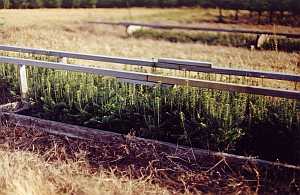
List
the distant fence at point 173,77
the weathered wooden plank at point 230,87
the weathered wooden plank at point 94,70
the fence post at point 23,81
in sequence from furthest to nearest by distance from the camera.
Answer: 1. the fence post at point 23,81
2. the weathered wooden plank at point 94,70
3. the distant fence at point 173,77
4. the weathered wooden plank at point 230,87

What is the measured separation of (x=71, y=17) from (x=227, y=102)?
16235 millimetres

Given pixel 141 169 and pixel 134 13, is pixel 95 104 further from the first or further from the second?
pixel 134 13

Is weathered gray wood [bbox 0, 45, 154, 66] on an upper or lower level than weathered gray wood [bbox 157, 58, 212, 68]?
lower

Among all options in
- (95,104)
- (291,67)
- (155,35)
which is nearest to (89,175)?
(95,104)

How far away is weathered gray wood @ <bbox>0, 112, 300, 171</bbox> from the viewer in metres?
4.50

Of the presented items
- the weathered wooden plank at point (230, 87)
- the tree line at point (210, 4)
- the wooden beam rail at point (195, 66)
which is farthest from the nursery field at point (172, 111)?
the tree line at point (210, 4)

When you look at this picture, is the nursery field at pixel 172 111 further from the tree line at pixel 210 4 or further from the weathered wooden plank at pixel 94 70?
the tree line at pixel 210 4

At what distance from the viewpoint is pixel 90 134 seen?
5.38 m

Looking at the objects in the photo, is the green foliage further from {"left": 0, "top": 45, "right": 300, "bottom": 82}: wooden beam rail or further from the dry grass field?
the dry grass field

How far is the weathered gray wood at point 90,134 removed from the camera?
4504 mm

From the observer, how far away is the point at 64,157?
16.5 ft

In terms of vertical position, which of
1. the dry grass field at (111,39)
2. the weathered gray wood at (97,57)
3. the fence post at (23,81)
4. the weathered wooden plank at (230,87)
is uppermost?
the weathered wooden plank at (230,87)

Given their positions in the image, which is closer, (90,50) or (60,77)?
(60,77)

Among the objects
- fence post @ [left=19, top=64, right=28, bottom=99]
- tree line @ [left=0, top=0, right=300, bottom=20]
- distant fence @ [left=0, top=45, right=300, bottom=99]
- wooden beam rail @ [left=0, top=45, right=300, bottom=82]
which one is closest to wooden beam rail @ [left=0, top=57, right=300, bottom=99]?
distant fence @ [left=0, top=45, right=300, bottom=99]
